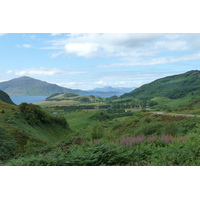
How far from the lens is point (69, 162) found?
22.8 feet

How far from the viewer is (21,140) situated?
75.6 ft

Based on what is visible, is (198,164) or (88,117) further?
(88,117)

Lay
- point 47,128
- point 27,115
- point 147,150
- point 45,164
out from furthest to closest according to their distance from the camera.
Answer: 1. point 47,128
2. point 27,115
3. point 147,150
4. point 45,164

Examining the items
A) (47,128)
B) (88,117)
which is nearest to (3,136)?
(47,128)

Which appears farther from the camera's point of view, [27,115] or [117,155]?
[27,115]

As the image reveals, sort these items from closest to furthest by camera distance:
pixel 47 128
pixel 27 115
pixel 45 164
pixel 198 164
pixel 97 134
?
pixel 198 164
pixel 45 164
pixel 97 134
pixel 27 115
pixel 47 128

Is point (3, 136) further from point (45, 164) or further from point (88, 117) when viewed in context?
point (88, 117)

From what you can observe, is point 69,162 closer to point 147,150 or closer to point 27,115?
point 147,150

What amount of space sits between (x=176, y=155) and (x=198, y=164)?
791mm

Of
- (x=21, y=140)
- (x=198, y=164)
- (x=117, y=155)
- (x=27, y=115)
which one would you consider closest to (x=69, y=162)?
(x=117, y=155)

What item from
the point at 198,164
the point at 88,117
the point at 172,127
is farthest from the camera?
the point at 88,117

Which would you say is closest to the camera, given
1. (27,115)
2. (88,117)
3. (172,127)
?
(172,127)

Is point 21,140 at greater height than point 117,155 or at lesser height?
lesser

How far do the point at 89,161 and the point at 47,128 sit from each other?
43.6 m
